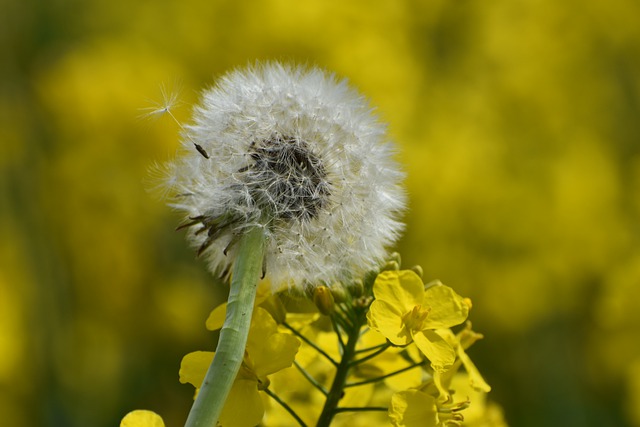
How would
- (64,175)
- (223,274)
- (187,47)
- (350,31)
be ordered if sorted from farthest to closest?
(187,47)
(350,31)
(64,175)
(223,274)

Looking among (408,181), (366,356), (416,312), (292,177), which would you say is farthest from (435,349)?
(408,181)

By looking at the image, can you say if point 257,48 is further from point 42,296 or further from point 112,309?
point 42,296

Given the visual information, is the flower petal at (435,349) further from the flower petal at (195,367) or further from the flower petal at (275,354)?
the flower petal at (195,367)

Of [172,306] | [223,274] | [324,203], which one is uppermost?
[172,306]

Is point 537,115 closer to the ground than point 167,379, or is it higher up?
higher up

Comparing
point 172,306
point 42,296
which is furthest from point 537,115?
point 42,296

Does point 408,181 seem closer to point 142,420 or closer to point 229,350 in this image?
point 142,420

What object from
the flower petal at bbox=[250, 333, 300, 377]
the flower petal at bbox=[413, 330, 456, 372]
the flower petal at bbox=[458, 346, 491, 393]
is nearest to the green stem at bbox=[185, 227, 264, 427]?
the flower petal at bbox=[250, 333, 300, 377]

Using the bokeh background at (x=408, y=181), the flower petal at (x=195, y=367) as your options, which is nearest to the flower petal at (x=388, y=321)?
the flower petal at (x=195, y=367)
